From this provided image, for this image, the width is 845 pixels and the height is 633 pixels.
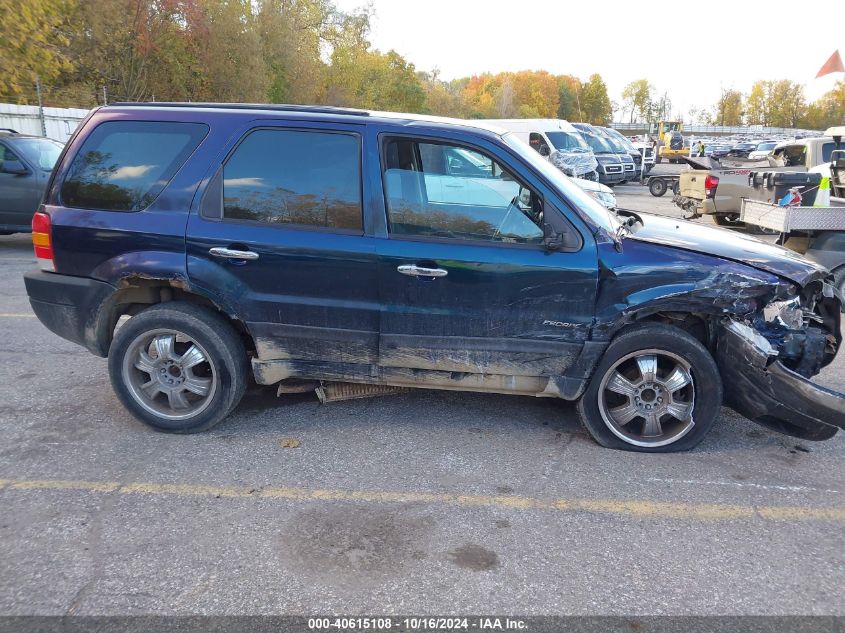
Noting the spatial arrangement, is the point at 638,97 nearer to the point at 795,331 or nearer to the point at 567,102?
the point at 567,102

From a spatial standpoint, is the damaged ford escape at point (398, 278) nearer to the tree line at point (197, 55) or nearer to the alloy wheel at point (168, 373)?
the alloy wheel at point (168, 373)

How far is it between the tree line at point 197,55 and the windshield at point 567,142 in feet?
47.4

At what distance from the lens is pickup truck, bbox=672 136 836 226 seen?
40.4 ft

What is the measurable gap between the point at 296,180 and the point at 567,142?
65.1 ft

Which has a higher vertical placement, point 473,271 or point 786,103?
point 786,103

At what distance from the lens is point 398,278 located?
150 inches

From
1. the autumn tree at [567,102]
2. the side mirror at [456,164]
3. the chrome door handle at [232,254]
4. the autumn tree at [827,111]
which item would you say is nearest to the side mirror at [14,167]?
the chrome door handle at [232,254]

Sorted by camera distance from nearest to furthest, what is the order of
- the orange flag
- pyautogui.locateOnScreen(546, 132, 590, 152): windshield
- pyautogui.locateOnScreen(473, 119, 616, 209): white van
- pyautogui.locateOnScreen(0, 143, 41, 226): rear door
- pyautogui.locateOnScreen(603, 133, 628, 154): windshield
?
pyautogui.locateOnScreen(0, 143, 41, 226): rear door < the orange flag < pyautogui.locateOnScreen(473, 119, 616, 209): white van < pyautogui.locateOnScreen(546, 132, 590, 152): windshield < pyautogui.locateOnScreen(603, 133, 628, 154): windshield

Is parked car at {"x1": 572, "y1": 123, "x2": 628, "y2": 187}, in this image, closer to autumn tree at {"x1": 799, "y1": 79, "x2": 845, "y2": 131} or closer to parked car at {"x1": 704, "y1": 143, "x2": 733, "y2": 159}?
parked car at {"x1": 704, "y1": 143, "x2": 733, "y2": 159}

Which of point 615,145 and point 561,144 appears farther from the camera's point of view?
point 615,145

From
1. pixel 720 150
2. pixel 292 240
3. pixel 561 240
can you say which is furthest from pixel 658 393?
pixel 720 150

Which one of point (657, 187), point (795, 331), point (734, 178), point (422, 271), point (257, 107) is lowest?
point (795, 331)

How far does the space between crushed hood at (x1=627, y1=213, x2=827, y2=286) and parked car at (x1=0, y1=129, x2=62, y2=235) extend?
9.87 m

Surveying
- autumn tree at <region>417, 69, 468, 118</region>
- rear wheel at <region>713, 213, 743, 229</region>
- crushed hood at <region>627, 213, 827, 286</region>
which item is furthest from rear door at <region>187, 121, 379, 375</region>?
autumn tree at <region>417, 69, 468, 118</region>
